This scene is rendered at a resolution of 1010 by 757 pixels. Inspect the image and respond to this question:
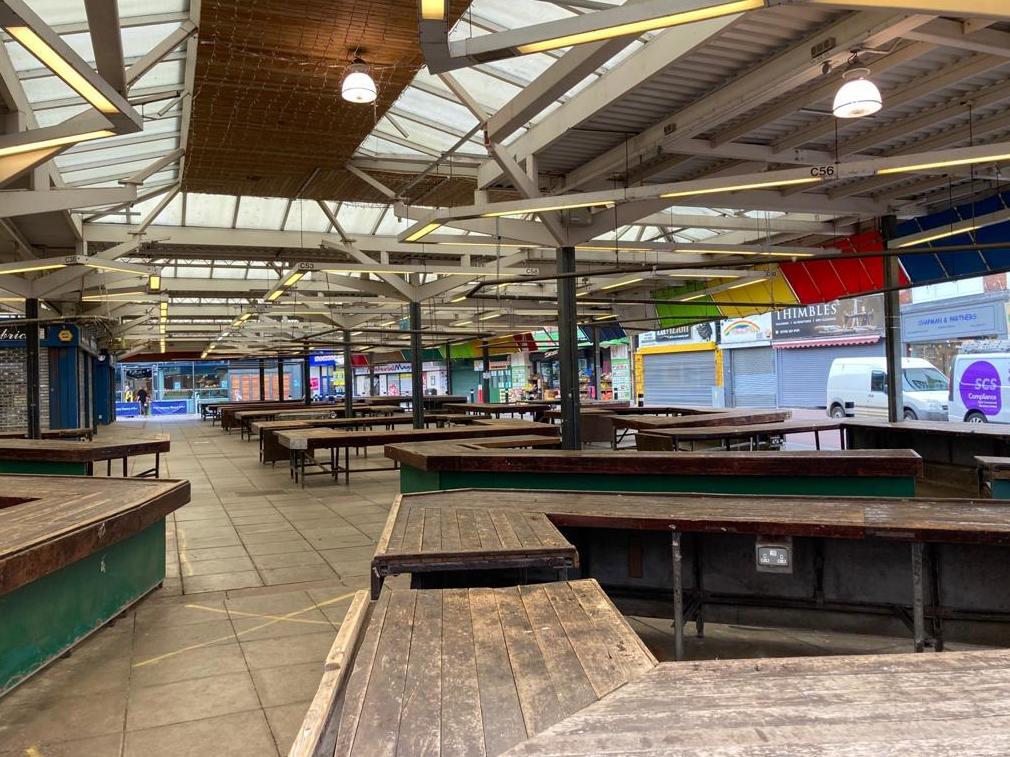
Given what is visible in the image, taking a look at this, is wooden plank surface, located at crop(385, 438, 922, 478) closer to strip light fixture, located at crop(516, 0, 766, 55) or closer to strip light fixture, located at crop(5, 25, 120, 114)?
strip light fixture, located at crop(516, 0, 766, 55)

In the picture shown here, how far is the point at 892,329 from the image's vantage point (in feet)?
38.1

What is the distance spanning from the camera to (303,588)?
5.69 m

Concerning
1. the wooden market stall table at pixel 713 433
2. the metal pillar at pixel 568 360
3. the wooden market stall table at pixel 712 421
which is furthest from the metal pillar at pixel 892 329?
the metal pillar at pixel 568 360

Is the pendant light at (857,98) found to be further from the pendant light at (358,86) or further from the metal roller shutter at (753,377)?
the metal roller shutter at (753,377)

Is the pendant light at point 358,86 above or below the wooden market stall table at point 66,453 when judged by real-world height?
above

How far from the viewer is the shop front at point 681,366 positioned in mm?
30203

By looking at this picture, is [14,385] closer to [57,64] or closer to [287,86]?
[287,86]

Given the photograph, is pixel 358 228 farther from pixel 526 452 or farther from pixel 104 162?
pixel 526 452

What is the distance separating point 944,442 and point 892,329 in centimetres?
192

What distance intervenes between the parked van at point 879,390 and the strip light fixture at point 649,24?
56.9ft

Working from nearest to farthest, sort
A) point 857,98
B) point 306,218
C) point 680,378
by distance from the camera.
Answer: point 857,98 → point 306,218 → point 680,378

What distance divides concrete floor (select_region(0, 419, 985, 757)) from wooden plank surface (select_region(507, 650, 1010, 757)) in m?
1.99

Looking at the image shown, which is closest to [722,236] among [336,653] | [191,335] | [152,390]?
[336,653]

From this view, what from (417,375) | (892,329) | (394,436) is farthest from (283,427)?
(892,329)
